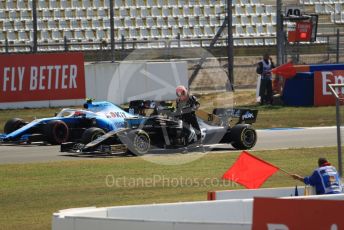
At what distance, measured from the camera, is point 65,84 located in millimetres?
29047

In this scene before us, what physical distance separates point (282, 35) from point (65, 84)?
23.1 feet

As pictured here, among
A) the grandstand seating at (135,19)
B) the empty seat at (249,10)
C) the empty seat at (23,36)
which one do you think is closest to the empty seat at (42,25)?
the grandstand seating at (135,19)

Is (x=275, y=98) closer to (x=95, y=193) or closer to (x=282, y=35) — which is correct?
(x=282, y=35)

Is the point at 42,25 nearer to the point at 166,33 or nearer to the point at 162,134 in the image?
the point at 166,33

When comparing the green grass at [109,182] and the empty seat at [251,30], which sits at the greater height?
the empty seat at [251,30]

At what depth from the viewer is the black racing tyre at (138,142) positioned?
64.0 feet

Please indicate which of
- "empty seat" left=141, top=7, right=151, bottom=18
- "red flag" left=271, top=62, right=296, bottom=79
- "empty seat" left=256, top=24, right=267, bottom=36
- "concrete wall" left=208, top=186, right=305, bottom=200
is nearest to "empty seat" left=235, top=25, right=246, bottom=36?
"empty seat" left=256, top=24, right=267, bottom=36

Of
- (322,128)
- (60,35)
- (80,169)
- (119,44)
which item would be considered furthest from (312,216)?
(60,35)

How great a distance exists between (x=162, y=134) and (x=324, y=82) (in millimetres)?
11290

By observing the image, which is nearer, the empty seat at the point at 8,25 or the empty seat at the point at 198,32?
the empty seat at the point at 8,25

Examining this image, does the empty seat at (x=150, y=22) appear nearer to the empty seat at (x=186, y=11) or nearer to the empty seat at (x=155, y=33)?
the empty seat at (x=155, y=33)

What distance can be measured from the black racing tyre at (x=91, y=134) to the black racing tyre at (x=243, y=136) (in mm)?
2754

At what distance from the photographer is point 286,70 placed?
97.9 feet

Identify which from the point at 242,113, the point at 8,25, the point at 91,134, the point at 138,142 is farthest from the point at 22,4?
the point at 138,142
